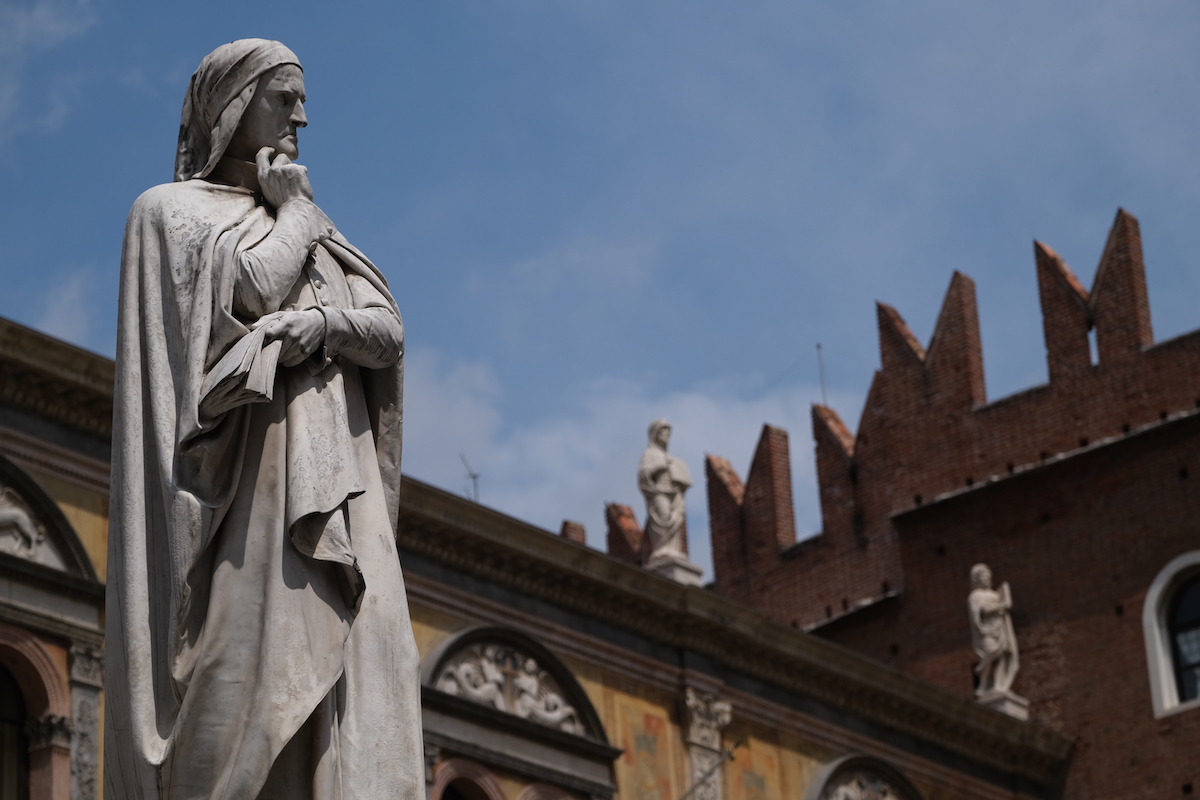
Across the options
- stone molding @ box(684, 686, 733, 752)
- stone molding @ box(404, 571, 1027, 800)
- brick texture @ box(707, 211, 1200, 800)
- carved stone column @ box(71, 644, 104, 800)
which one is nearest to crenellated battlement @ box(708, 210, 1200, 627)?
brick texture @ box(707, 211, 1200, 800)

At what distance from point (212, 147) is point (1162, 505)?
Result: 20.0 meters

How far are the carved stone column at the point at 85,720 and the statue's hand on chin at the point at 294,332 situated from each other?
10347mm

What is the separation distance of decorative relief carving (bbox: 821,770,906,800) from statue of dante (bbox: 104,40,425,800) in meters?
16.4

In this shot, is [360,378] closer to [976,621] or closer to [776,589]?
[976,621]

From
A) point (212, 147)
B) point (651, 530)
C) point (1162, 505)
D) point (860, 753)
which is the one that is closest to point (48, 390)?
point (651, 530)

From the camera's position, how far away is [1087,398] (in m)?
23.7

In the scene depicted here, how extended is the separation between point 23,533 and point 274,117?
10.4 meters

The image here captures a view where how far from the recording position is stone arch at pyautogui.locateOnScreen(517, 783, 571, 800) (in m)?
16.9

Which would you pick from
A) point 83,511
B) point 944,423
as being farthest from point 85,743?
point 944,423

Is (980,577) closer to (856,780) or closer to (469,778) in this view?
(856,780)

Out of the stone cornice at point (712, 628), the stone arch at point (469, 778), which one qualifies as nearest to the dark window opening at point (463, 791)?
the stone arch at point (469, 778)

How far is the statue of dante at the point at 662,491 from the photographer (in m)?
19.3

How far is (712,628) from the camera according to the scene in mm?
18938

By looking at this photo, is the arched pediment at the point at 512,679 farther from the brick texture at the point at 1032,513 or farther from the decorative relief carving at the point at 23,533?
the brick texture at the point at 1032,513
